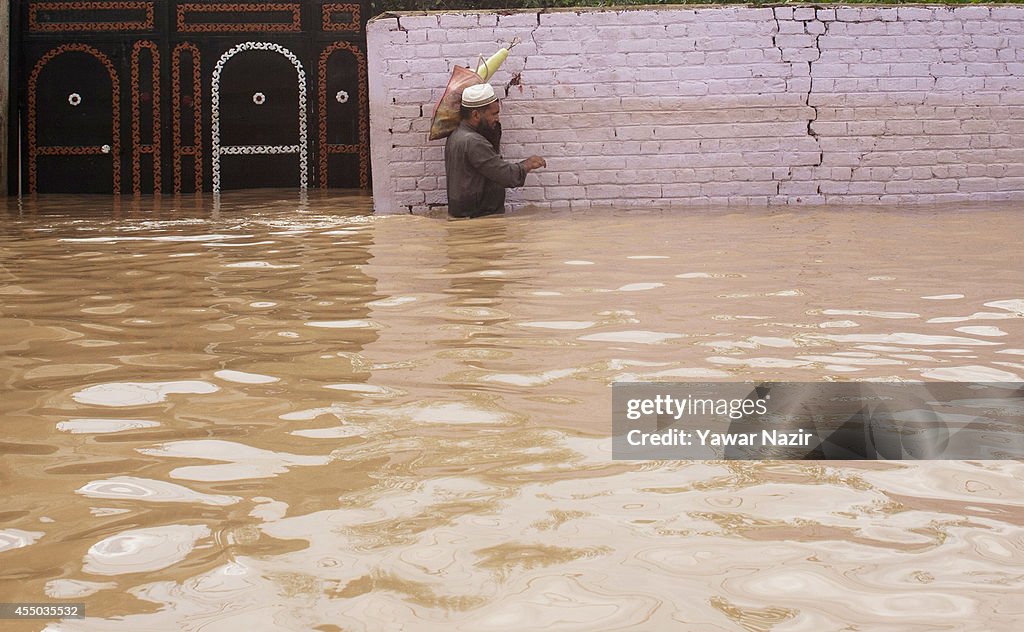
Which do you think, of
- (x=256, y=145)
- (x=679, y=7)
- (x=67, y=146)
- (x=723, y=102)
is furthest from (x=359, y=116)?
(x=723, y=102)

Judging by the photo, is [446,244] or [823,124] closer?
[446,244]

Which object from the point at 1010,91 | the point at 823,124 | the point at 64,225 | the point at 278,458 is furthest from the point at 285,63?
the point at 278,458

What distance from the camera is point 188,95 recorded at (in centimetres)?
1026

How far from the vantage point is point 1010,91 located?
26.2 ft

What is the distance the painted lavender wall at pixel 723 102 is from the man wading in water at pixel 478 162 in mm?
420

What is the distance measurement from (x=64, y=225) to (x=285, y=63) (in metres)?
3.98

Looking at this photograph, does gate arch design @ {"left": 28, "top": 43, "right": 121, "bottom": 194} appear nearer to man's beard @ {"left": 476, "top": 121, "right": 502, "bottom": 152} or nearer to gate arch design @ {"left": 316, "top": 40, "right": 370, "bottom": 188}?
gate arch design @ {"left": 316, "top": 40, "right": 370, "bottom": 188}

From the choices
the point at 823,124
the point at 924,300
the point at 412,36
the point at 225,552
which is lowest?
the point at 225,552

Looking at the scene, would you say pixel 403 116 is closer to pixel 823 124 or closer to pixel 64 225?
pixel 64 225

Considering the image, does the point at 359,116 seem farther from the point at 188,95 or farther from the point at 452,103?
the point at 452,103
